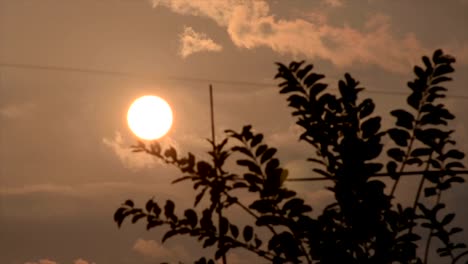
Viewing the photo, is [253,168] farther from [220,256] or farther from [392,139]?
[392,139]

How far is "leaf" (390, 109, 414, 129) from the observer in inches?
192

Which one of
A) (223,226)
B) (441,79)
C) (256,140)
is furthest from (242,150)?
(441,79)

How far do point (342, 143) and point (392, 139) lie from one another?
1.51ft

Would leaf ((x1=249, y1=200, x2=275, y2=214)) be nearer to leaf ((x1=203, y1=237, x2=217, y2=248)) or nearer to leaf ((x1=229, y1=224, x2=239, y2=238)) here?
leaf ((x1=229, y1=224, x2=239, y2=238))

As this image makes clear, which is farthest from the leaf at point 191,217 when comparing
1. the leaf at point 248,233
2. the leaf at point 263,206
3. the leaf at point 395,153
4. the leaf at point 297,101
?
the leaf at point 395,153

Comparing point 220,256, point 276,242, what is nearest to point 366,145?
point 276,242

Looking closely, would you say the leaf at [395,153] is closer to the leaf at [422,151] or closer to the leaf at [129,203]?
the leaf at [422,151]

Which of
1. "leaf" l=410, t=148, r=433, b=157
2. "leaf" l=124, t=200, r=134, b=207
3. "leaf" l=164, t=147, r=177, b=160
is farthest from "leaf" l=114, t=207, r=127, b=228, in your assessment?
"leaf" l=410, t=148, r=433, b=157

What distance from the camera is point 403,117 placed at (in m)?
4.87

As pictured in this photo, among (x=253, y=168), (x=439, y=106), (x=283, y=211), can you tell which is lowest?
(x=283, y=211)

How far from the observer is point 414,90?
4.96m

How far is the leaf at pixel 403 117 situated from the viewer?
487 cm

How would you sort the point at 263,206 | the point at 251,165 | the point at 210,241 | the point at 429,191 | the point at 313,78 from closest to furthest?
the point at 263,206
the point at 251,165
the point at 313,78
the point at 210,241
the point at 429,191

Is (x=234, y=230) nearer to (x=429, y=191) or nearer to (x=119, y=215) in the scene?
(x=119, y=215)
